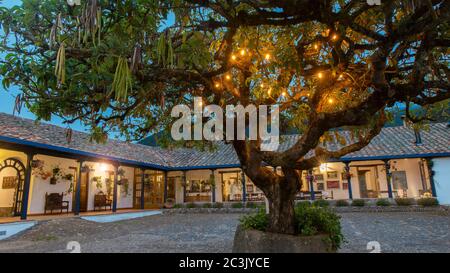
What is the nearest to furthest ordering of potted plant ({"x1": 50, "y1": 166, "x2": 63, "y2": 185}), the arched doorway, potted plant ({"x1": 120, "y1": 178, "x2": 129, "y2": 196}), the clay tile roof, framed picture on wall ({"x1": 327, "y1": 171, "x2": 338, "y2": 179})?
the clay tile roof < the arched doorway < potted plant ({"x1": 50, "y1": 166, "x2": 63, "y2": 185}) < potted plant ({"x1": 120, "y1": 178, "x2": 129, "y2": 196}) < framed picture on wall ({"x1": 327, "y1": 171, "x2": 338, "y2": 179})

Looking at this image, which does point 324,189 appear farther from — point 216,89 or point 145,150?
point 216,89

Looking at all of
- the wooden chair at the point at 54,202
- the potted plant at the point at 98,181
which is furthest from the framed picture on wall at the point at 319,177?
the wooden chair at the point at 54,202

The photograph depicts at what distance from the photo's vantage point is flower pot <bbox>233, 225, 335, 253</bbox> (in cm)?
438

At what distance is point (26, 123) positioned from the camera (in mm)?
13414

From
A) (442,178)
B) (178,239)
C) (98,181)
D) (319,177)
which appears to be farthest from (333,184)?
(98,181)

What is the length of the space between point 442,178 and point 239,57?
51.1 ft

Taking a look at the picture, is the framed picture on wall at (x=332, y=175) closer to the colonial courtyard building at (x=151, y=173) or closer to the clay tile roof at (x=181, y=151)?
the colonial courtyard building at (x=151, y=173)

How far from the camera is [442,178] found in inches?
582

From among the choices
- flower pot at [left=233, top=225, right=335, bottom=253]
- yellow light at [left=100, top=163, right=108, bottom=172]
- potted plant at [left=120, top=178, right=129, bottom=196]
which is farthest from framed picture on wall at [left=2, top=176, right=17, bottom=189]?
flower pot at [left=233, top=225, right=335, bottom=253]

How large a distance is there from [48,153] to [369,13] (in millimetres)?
13278

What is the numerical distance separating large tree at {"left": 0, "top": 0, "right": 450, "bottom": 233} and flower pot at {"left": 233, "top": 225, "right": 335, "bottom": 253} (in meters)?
0.31

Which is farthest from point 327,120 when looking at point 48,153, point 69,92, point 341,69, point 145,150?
point 145,150

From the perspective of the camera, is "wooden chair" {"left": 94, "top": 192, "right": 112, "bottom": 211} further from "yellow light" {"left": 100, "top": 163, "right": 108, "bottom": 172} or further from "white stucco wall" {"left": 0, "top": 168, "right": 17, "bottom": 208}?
"white stucco wall" {"left": 0, "top": 168, "right": 17, "bottom": 208}

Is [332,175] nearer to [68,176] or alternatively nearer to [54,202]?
[68,176]
